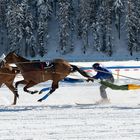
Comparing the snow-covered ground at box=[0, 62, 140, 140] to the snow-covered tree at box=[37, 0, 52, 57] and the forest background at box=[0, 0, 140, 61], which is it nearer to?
the forest background at box=[0, 0, 140, 61]

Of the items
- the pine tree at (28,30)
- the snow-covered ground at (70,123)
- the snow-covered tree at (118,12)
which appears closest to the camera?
the snow-covered ground at (70,123)

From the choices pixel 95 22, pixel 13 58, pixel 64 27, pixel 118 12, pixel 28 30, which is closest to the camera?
pixel 13 58

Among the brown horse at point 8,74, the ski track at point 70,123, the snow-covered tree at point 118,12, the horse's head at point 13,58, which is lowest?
the ski track at point 70,123

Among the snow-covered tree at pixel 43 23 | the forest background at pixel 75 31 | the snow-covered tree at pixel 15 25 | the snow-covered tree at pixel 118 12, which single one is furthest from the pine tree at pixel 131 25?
the snow-covered tree at pixel 15 25

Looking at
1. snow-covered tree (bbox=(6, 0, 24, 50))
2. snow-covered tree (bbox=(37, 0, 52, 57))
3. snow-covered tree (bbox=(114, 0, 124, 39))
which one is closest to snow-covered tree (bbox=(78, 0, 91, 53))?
snow-covered tree (bbox=(114, 0, 124, 39))

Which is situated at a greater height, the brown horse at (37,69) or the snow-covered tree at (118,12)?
the snow-covered tree at (118,12)

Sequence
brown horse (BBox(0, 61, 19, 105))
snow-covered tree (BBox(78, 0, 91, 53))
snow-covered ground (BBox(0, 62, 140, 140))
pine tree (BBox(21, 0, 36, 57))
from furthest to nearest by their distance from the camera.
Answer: snow-covered tree (BBox(78, 0, 91, 53))
pine tree (BBox(21, 0, 36, 57))
brown horse (BBox(0, 61, 19, 105))
snow-covered ground (BBox(0, 62, 140, 140))

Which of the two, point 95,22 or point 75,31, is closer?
point 95,22

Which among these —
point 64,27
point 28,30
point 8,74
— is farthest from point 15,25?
point 8,74

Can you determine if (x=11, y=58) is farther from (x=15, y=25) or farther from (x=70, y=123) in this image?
(x=15, y=25)

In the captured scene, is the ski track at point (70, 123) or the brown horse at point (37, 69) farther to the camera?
the brown horse at point (37, 69)

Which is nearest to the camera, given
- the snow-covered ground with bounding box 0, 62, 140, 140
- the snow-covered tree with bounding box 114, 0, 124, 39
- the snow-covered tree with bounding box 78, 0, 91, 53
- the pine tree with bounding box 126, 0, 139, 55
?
the snow-covered ground with bounding box 0, 62, 140, 140

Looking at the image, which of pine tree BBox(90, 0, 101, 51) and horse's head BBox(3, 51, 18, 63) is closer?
horse's head BBox(3, 51, 18, 63)

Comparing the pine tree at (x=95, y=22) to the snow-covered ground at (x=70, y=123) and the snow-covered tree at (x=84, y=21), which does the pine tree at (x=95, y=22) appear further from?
the snow-covered ground at (x=70, y=123)
